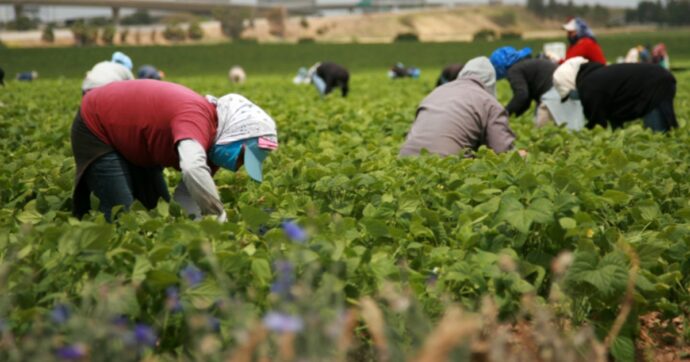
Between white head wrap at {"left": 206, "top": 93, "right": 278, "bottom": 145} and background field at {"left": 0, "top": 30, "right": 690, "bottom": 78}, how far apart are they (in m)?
40.7

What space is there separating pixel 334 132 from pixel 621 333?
5793mm

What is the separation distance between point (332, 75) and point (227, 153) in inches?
509

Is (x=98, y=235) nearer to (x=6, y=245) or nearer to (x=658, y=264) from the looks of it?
→ (x=6, y=245)

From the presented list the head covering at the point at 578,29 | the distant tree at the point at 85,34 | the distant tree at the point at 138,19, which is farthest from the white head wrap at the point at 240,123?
the distant tree at the point at 138,19

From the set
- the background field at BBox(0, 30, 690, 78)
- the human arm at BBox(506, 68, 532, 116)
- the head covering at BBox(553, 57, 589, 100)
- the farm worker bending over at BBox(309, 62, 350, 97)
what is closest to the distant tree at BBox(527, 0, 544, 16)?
the background field at BBox(0, 30, 690, 78)

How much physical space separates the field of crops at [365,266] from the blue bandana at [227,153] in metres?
0.26

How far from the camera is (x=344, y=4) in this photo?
519ft

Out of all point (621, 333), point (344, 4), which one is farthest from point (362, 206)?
point (344, 4)

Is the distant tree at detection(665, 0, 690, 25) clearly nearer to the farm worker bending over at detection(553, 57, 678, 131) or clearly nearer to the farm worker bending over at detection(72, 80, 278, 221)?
the farm worker bending over at detection(553, 57, 678, 131)

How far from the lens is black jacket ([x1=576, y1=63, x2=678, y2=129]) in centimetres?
788

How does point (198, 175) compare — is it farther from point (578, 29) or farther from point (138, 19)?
point (138, 19)

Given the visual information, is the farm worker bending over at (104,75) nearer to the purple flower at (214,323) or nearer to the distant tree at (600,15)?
the purple flower at (214,323)

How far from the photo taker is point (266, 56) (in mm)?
57594

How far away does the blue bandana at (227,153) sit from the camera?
13.3ft
